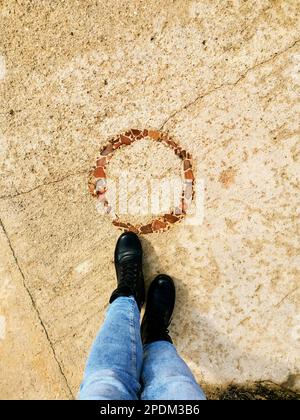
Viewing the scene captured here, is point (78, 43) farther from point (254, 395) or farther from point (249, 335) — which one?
point (254, 395)

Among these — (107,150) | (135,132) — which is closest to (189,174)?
(135,132)

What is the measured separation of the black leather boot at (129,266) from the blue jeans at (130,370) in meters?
0.17

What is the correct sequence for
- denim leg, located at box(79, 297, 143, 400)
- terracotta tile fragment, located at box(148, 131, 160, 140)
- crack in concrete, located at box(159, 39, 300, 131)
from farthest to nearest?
1. terracotta tile fragment, located at box(148, 131, 160, 140)
2. crack in concrete, located at box(159, 39, 300, 131)
3. denim leg, located at box(79, 297, 143, 400)

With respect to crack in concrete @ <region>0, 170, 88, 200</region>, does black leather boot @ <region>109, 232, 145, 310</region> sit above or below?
below

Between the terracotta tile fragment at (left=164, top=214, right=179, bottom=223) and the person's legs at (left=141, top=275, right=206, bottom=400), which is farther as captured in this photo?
the terracotta tile fragment at (left=164, top=214, right=179, bottom=223)

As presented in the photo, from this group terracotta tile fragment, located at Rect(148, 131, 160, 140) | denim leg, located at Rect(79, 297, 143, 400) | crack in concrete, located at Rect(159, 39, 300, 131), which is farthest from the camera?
terracotta tile fragment, located at Rect(148, 131, 160, 140)

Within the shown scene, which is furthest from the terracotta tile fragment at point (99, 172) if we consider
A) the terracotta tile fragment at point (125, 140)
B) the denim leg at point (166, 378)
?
the denim leg at point (166, 378)

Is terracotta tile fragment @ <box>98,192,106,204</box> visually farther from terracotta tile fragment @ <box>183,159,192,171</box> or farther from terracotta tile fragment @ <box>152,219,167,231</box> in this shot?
terracotta tile fragment @ <box>183,159,192,171</box>

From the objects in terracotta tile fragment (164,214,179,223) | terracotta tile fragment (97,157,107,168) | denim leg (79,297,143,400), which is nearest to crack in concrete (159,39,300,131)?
terracotta tile fragment (97,157,107,168)

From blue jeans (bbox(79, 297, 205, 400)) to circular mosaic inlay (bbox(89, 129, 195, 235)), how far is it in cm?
53

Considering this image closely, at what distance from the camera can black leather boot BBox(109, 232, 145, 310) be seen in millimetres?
2035
